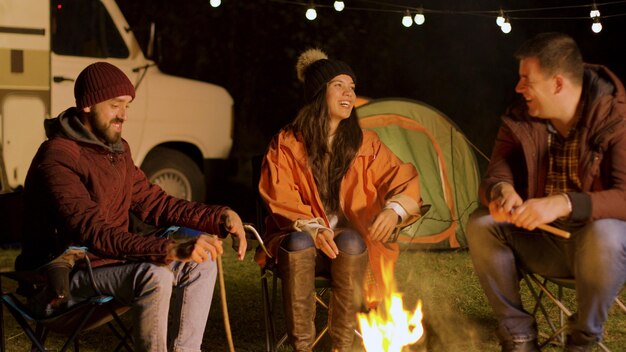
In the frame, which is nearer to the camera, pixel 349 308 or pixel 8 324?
pixel 349 308

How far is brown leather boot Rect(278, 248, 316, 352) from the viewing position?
12.1 ft

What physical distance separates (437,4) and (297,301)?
8.79 m

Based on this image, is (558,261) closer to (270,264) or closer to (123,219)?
(270,264)

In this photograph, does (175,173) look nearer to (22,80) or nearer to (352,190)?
(22,80)

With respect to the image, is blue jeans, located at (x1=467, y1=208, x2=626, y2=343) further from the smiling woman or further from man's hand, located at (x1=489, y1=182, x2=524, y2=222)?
the smiling woman

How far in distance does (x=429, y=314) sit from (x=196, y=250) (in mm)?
1991

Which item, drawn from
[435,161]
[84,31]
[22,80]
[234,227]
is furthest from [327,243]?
[84,31]

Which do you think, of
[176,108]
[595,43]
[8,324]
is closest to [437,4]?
[595,43]

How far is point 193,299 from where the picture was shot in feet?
11.4

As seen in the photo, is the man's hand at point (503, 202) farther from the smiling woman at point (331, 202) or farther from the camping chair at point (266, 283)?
the camping chair at point (266, 283)

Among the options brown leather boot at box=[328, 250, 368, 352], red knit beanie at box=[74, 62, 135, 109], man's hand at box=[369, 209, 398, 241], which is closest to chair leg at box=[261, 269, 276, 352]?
brown leather boot at box=[328, 250, 368, 352]

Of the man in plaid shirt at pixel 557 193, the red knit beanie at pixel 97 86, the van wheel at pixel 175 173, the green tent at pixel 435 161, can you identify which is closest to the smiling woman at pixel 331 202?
the man in plaid shirt at pixel 557 193

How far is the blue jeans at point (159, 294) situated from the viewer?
3271mm

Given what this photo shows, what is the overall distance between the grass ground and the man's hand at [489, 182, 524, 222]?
97 cm
